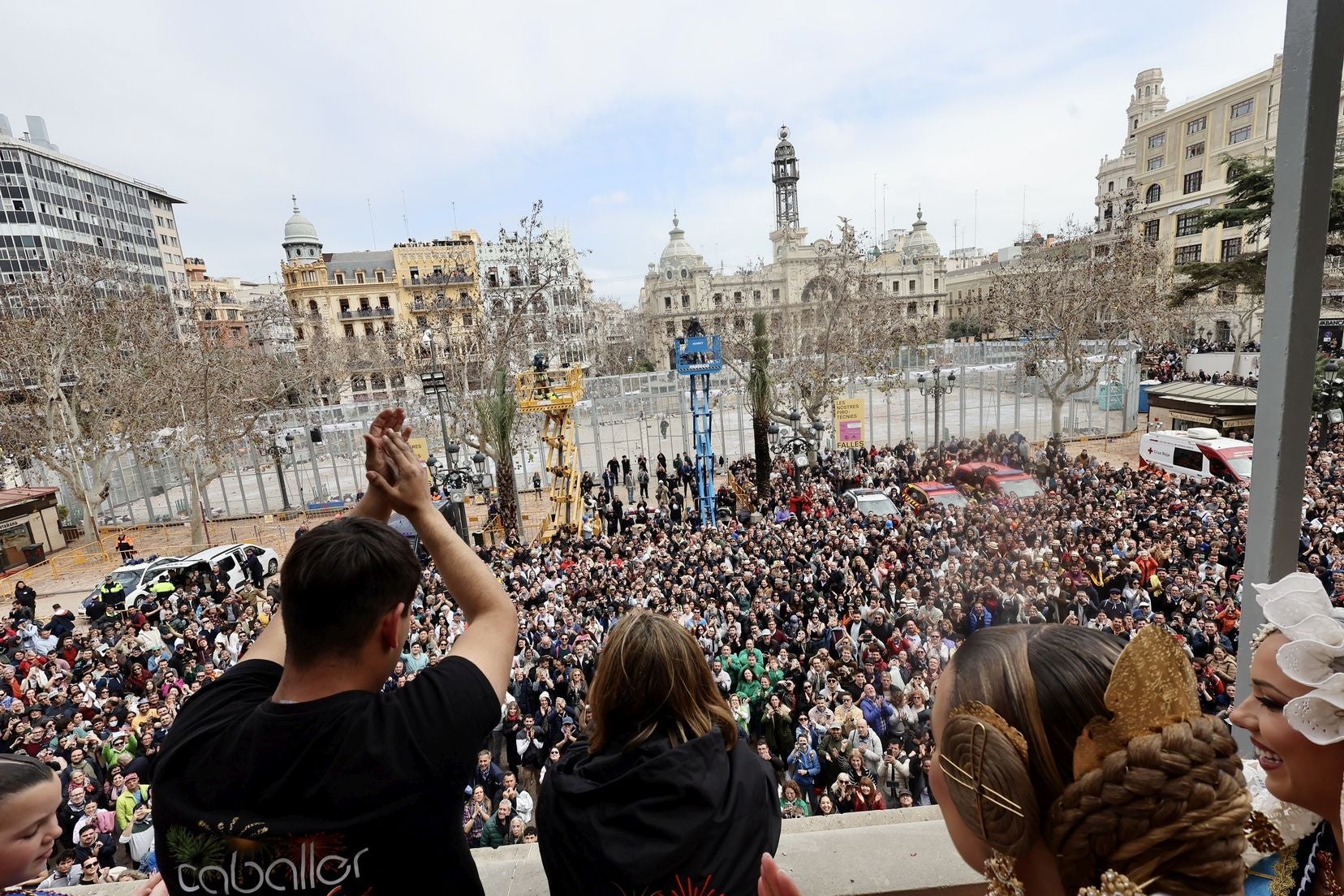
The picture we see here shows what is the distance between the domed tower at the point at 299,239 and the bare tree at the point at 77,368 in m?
43.2

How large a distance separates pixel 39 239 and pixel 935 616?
6308 centimetres

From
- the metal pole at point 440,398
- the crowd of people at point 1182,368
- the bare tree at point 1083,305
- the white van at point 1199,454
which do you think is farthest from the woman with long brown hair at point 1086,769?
the crowd of people at point 1182,368

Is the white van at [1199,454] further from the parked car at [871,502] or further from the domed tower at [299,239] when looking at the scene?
the domed tower at [299,239]

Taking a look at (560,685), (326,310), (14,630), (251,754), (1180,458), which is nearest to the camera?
(251,754)

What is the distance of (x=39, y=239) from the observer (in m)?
45.9

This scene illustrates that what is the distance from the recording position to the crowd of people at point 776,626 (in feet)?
17.4

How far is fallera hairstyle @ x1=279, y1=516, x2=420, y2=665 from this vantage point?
3.75ft

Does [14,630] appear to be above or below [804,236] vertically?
below

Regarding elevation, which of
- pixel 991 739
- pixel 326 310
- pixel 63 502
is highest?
pixel 326 310

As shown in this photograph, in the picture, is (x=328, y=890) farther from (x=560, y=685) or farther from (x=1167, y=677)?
(x=560, y=685)

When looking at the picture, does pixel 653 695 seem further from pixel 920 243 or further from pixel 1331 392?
pixel 920 243

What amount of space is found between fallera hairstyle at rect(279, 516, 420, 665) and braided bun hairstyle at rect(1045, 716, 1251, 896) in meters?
1.15

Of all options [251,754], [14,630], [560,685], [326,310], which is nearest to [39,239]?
[326,310]

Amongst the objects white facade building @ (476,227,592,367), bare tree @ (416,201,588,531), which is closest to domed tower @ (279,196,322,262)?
white facade building @ (476,227,592,367)
